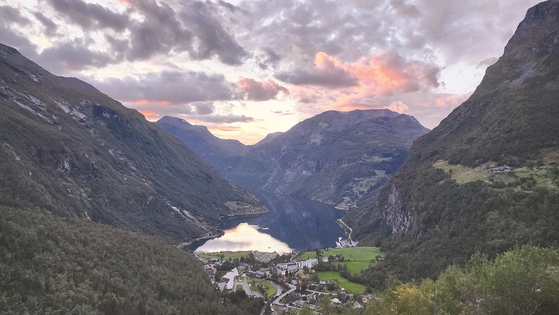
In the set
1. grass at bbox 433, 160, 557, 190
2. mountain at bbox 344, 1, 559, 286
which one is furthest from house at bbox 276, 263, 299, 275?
grass at bbox 433, 160, 557, 190

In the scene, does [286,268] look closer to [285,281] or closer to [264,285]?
[285,281]

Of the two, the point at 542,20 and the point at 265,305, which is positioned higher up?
the point at 542,20

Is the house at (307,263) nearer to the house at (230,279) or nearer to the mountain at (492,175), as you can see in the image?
the mountain at (492,175)

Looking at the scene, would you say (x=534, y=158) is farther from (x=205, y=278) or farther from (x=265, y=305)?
(x=205, y=278)

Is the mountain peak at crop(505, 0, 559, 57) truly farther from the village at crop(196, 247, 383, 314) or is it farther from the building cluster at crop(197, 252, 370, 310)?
the building cluster at crop(197, 252, 370, 310)

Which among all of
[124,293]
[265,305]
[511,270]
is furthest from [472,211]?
[124,293]

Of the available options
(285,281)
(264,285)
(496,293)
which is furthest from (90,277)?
(496,293)
